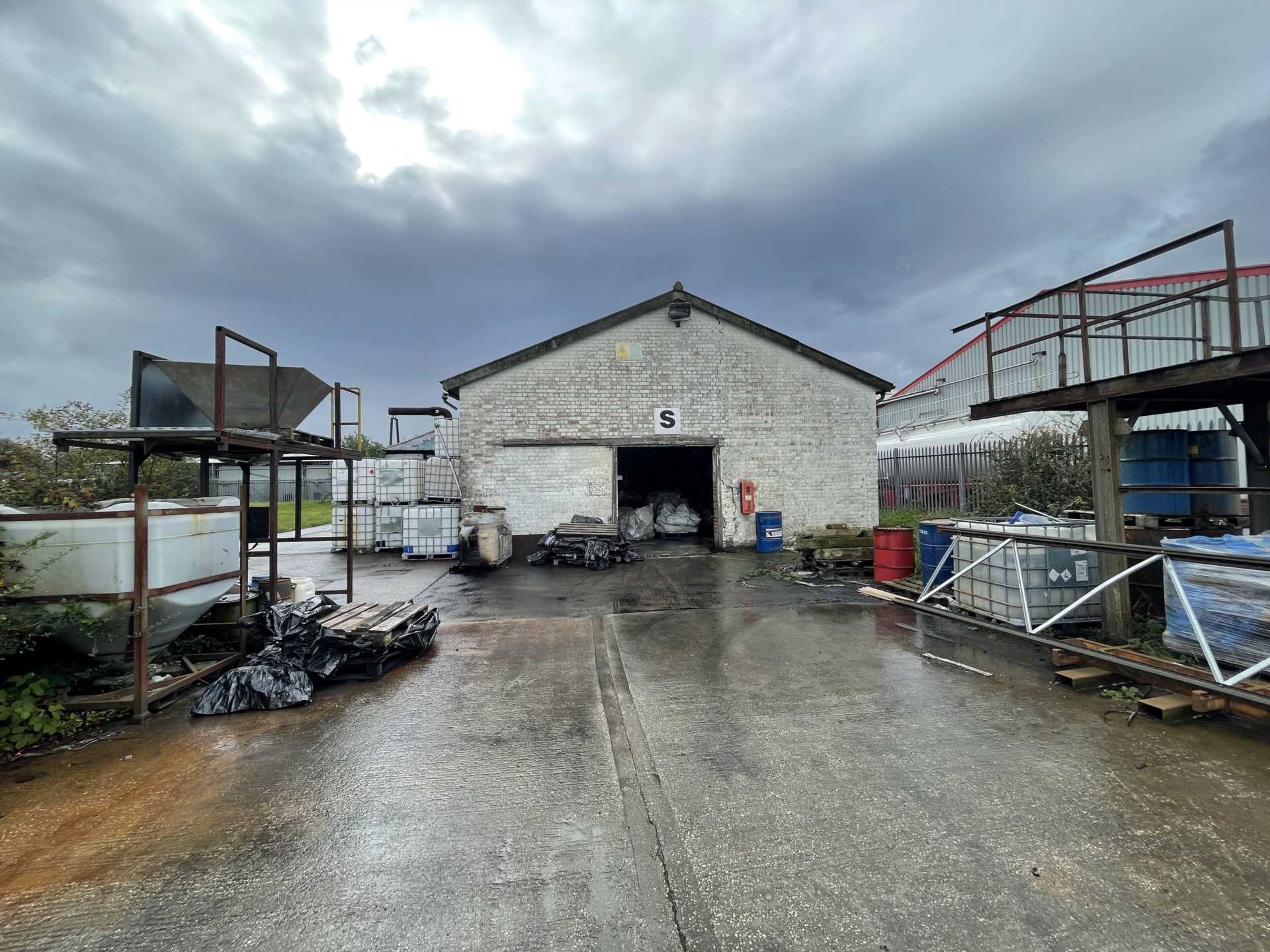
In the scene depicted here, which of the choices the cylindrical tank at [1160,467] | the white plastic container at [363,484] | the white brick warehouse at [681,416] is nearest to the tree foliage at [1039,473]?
the white brick warehouse at [681,416]

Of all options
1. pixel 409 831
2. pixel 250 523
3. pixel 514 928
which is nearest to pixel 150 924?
pixel 409 831

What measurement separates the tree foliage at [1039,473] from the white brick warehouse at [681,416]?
266 cm

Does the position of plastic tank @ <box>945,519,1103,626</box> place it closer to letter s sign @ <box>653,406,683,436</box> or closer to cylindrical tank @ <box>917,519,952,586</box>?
cylindrical tank @ <box>917,519,952,586</box>

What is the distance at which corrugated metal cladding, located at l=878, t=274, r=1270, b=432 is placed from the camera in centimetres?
1281

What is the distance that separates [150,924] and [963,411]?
25323 mm

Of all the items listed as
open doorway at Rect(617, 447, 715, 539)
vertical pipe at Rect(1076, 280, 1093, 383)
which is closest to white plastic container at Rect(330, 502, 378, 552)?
open doorway at Rect(617, 447, 715, 539)

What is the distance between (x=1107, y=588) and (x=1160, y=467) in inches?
60.3

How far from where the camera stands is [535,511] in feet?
43.2

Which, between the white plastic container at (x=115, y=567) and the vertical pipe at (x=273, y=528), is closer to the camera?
the white plastic container at (x=115, y=567)

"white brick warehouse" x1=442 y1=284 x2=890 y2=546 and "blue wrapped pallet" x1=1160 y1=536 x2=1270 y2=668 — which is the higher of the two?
"white brick warehouse" x1=442 y1=284 x2=890 y2=546

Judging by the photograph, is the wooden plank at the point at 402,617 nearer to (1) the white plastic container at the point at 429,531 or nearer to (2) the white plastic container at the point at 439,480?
(1) the white plastic container at the point at 429,531

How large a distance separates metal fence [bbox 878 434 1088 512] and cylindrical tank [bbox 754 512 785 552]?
5.35m

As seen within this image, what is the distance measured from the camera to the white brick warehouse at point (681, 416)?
13.1 m

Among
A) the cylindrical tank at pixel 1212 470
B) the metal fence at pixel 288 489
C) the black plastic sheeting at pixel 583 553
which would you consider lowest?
the black plastic sheeting at pixel 583 553
